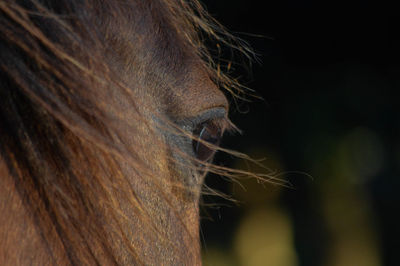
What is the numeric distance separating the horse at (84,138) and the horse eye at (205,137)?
0.21ft

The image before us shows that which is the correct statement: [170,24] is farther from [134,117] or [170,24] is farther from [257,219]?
[257,219]

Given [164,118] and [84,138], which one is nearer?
[84,138]

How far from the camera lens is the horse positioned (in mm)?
419

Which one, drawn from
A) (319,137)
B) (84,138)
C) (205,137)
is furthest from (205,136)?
(319,137)

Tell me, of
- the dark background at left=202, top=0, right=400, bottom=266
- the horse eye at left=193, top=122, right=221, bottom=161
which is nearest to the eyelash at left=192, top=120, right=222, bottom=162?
the horse eye at left=193, top=122, right=221, bottom=161

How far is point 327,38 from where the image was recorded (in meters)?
3.09

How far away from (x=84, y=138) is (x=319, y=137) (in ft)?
9.44

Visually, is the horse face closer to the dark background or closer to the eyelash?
the eyelash

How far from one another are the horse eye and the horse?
0.07m

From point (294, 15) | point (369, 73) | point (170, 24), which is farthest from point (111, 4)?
point (369, 73)

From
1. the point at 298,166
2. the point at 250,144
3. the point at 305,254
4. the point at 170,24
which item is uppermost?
the point at 170,24

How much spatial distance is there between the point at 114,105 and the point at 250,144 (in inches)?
109

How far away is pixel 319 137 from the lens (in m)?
3.20

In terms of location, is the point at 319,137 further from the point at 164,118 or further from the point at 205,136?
the point at 164,118
